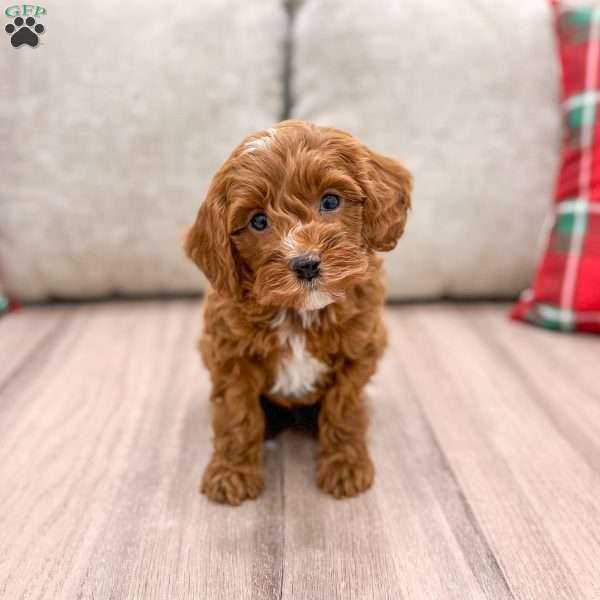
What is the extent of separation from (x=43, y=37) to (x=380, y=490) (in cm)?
173

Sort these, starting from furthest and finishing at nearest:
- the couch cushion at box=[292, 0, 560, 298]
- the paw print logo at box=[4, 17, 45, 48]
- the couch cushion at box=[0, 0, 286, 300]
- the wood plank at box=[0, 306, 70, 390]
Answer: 1. the couch cushion at box=[292, 0, 560, 298]
2. the couch cushion at box=[0, 0, 286, 300]
3. the wood plank at box=[0, 306, 70, 390]
4. the paw print logo at box=[4, 17, 45, 48]

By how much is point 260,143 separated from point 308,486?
2.99 ft

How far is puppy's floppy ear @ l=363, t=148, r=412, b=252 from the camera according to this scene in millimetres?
1435

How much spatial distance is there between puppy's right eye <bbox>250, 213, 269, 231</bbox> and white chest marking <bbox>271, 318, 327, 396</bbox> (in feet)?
0.91

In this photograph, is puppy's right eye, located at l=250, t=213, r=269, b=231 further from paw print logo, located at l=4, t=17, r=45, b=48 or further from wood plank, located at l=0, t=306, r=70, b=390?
wood plank, located at l=0, t=306, r=70, b=390

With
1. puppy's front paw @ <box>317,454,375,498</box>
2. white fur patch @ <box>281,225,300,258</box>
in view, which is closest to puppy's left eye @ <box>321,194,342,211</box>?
white fur patch @ <box>281,225,300,258</box>

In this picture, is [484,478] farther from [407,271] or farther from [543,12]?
[543,12]

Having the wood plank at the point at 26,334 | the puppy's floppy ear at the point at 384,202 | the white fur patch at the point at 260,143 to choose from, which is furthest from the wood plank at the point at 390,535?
the wood plank at the point at 26,334

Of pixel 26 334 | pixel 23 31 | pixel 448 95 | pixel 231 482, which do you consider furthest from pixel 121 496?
pixel 448 95

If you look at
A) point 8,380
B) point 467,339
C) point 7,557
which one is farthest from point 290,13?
point 7,557

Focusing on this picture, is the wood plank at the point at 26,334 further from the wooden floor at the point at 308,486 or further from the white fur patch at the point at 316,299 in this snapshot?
the white fur patch at the point at 316,299

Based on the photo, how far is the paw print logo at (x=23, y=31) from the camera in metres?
1.75

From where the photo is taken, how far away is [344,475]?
1.59 meters

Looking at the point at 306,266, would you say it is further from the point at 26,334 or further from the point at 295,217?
the point at 26,334
